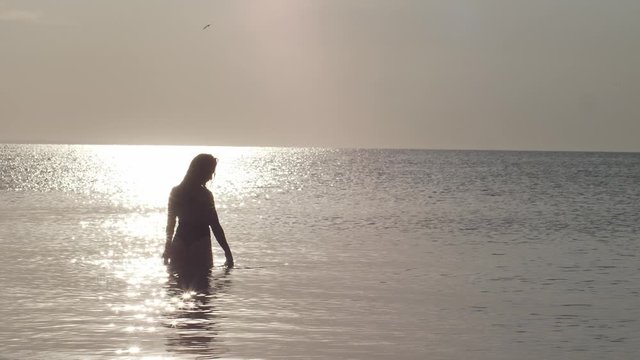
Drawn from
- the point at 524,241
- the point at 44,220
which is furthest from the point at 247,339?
the point at 44,220

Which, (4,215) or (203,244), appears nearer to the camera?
(203,244)

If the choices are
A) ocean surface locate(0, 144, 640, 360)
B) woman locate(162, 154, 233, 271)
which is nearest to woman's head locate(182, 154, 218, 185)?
woman locate(162, 154, 233, 271)

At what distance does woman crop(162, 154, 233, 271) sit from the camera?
1188 cm

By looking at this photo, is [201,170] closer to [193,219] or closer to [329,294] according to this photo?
[193,219]

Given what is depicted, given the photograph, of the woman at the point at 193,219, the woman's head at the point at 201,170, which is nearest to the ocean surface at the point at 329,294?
the woman at the point at 193,219

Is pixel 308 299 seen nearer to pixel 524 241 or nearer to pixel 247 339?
pixel 247 339

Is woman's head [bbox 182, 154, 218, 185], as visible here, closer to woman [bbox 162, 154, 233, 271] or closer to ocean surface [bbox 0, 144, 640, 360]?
woman [bbox 162, 154, 233, 271]

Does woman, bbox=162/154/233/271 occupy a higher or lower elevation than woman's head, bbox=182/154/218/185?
lower

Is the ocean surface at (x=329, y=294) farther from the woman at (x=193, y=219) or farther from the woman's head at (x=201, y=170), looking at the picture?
the woman's head at (x=201, y=170)

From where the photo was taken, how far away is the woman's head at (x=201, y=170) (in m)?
11.8

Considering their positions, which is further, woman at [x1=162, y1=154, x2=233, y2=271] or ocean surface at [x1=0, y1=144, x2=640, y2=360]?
woman at [x1=162, y1=154, x2=233, y2=271]

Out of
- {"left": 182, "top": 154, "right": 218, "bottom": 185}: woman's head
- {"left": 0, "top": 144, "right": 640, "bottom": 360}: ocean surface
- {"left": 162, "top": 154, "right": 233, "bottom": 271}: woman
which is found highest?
{"left": 182, "top": 154, "right": 218, "bottom": 185}: woman's head

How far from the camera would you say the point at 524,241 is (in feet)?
82.0

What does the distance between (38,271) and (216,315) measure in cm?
563
